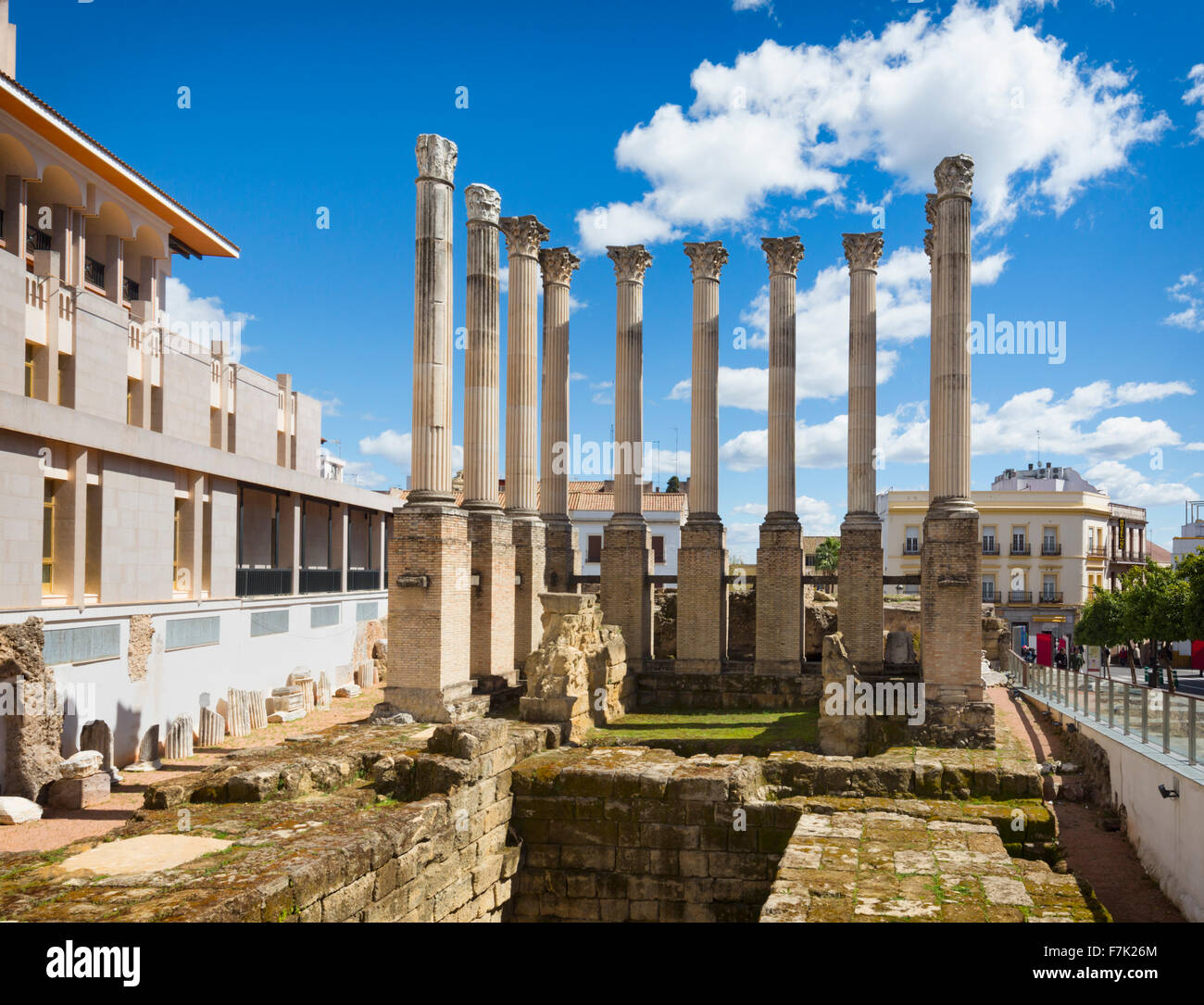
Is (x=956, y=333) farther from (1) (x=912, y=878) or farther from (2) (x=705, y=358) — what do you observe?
(1) (x=912, y=878)

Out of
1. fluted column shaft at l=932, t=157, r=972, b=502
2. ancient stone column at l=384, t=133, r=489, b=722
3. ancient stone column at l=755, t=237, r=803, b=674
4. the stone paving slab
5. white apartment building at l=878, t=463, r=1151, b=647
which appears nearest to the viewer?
the stone paving slab

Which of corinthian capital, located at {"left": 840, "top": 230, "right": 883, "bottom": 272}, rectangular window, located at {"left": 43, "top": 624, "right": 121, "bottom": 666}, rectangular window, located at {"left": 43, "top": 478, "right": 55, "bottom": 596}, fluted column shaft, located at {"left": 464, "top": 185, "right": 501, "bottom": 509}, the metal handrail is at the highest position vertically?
corinthian capital, located at {"left": 840, "top": 230, "right": 883, "bottom": 272}

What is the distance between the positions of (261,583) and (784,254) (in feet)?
52.7

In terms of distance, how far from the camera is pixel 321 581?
29.0m

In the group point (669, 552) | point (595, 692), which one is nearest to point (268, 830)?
point (595, 692)

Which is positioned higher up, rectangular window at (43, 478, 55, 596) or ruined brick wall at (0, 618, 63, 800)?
rectangular window at (43, 478, 55, 596)

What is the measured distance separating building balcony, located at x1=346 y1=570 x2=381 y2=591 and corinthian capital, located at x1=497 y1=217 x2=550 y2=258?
13.1m

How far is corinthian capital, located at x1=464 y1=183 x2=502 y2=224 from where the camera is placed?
66.1 feet

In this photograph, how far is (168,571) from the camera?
20703mm

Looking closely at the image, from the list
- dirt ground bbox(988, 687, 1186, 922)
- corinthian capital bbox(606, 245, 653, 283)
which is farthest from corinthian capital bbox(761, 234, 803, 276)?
dirt ground bbox(988, 687, 1186, 922)

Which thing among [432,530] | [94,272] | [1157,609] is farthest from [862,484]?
[94,272]

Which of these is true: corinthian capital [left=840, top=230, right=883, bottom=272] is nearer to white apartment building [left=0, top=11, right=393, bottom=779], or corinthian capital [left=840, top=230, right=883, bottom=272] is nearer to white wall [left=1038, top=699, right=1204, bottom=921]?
white wall [left=1038, top=699, right=1204, bottom=921]

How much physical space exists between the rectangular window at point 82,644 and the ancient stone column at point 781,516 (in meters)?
13.5
